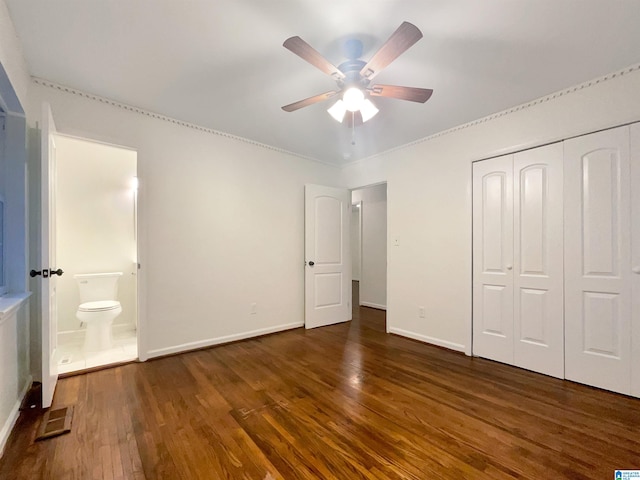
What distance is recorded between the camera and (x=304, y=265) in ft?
13.3

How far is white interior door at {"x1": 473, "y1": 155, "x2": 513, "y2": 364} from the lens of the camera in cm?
278

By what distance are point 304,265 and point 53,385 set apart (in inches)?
107

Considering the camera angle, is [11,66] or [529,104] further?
[529,104]

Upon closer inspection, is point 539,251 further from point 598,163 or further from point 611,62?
point 611,62

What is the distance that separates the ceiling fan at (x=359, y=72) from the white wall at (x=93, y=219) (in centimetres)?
279

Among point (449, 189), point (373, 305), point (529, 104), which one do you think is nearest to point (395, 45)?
point (529, 104)

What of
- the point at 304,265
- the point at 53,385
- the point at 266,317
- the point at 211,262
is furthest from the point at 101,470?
the point at 304,265

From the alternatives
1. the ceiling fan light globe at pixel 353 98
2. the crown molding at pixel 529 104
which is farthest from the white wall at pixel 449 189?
the ceiling fan light globe at pixel 353 98

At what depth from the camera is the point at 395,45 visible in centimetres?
149

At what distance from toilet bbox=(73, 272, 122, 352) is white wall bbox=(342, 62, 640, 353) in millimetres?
3339

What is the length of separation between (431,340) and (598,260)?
5.70 ft

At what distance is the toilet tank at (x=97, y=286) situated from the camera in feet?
11.1

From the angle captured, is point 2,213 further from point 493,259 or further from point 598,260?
point 598,260

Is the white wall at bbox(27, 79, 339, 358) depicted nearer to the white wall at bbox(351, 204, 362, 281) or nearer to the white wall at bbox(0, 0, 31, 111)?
the white wall at bbox(0, 0, 31, 111)
